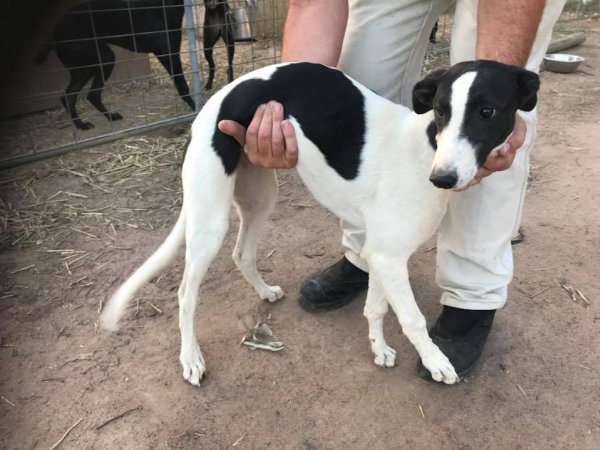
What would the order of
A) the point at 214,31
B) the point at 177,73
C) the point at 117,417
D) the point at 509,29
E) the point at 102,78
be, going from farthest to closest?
the point at 214,31 → the point at 177,73 → the point at 102,78 → the point at 117,417 → the point at 509,29

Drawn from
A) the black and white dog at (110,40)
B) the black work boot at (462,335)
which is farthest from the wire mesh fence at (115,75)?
the black work boot at (462,335)

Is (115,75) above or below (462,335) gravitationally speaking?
below

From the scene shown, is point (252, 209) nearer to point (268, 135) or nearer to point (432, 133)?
point (268, 135)

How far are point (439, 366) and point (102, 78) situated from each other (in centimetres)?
360

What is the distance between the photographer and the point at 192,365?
6.83 ft

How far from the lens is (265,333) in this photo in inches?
91.8

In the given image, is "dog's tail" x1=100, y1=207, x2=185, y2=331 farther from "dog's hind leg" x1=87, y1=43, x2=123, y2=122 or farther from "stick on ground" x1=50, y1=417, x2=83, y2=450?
"dog's hind leg" x1=87, y1=43, x2=123, y2=122

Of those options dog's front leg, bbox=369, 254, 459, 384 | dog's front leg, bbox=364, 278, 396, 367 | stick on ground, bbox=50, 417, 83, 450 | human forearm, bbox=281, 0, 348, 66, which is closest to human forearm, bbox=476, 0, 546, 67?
human forearm, bbox=281, 0, 348, 66

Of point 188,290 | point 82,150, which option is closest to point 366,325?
point 188,290

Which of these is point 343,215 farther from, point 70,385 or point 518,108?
point 70,385

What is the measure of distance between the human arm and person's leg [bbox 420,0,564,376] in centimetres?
47

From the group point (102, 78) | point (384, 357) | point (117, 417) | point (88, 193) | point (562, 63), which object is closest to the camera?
point (117, 417)

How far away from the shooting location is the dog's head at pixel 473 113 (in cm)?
146

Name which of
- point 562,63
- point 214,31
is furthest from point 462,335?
point 562,63
